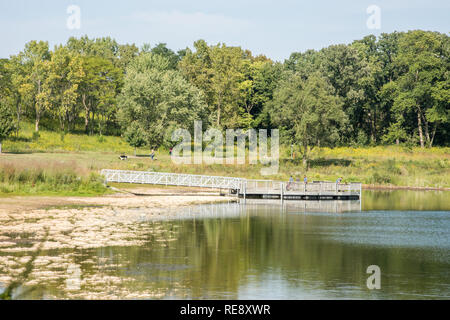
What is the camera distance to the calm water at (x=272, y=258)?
2341 centimetres

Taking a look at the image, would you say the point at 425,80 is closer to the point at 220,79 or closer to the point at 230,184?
the point at 220,79

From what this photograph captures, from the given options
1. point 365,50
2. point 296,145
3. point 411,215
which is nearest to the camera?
point 411,215

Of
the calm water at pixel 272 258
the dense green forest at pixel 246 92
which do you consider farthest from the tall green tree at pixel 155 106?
the calm water at pixel 272 258

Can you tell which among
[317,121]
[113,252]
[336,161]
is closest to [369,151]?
[336,161]

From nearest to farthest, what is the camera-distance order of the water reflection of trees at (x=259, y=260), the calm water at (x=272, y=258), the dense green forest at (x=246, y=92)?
1. the calm water at (x=272, y=258)
2. the water reflection of trees at (x=259, y=260)
3. the dense green forest at (x=246, y=92)

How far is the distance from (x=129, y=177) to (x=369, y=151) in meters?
53.9

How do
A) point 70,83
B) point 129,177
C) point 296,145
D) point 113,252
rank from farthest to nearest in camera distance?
point 70,83 → point 296,145 → point 129,177 → point 113,252

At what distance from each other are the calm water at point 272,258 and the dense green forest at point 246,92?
40432 mm

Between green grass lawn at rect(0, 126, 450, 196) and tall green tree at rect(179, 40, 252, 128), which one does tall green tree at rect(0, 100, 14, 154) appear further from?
tall green tree at rect(179, 40, 252, 128)

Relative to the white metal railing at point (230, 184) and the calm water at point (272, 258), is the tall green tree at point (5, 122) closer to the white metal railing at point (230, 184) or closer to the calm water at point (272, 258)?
the white metal railing at point (230, 184)

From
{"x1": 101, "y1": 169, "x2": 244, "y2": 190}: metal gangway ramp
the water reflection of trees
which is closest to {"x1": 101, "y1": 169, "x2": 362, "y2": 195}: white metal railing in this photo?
{"x1": 101, "y1": 169, "x2": 244, "y2": 190}: metal gangway ramp
